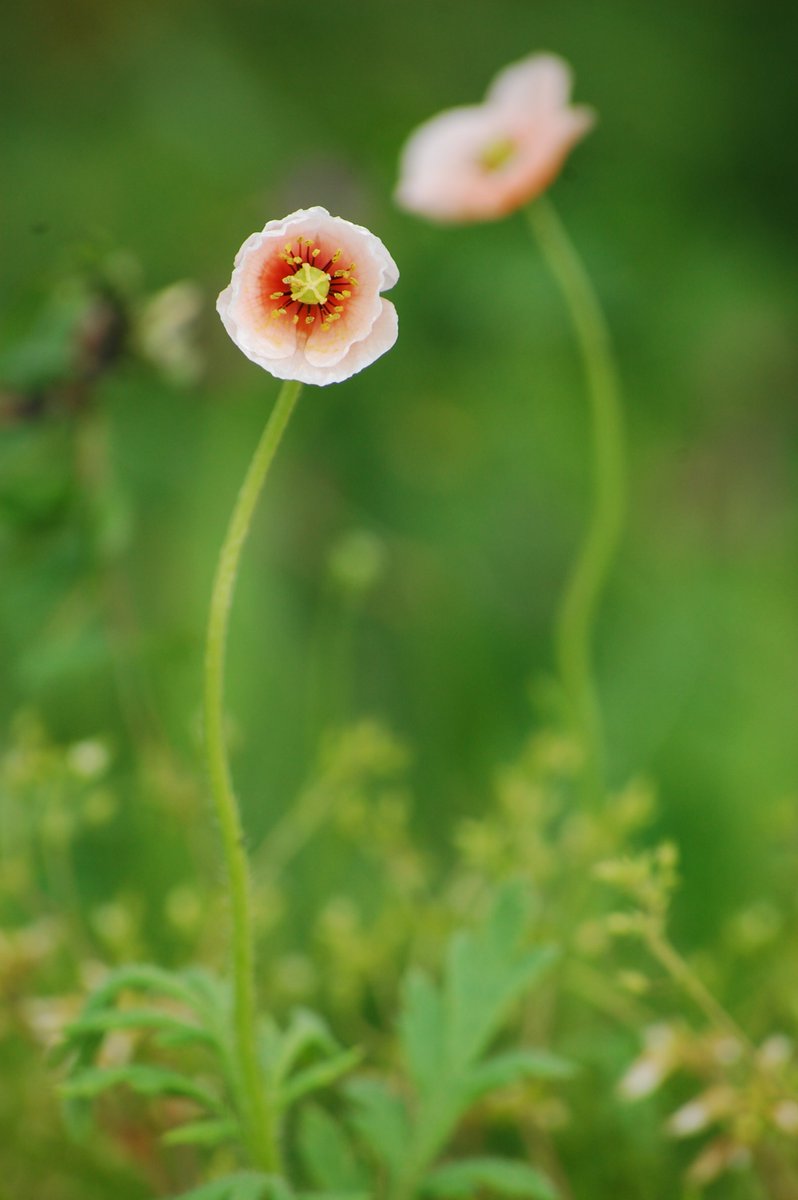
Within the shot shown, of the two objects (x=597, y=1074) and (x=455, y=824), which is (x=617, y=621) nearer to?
(x=455, y=824)

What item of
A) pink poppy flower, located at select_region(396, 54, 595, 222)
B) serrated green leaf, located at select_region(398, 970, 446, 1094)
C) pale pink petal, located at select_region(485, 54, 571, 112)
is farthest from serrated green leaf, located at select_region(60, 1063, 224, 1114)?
pale pink petal, located at select_region(485, 54, 571, 112)

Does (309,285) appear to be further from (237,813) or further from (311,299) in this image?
(237,813)

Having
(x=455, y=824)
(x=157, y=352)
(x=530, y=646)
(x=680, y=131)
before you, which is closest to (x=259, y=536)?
(x=530, y=646)

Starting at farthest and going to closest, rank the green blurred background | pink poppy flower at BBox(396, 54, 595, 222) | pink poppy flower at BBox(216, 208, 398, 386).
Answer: the green blurred background
pink poppy flower at BBox(396, 54, 595, 222)
pink poppy flower at BBox(216, 208, 398, 386)

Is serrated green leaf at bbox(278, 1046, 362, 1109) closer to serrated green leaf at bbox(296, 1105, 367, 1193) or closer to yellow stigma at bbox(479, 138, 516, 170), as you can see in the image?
serrated green leaf at bbox(296, 1105, 367, 1193)

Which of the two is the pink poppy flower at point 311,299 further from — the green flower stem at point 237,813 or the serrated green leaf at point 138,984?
the serrated green leaf at point 138,984

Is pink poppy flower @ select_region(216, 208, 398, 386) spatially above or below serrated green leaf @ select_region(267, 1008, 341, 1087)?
above
